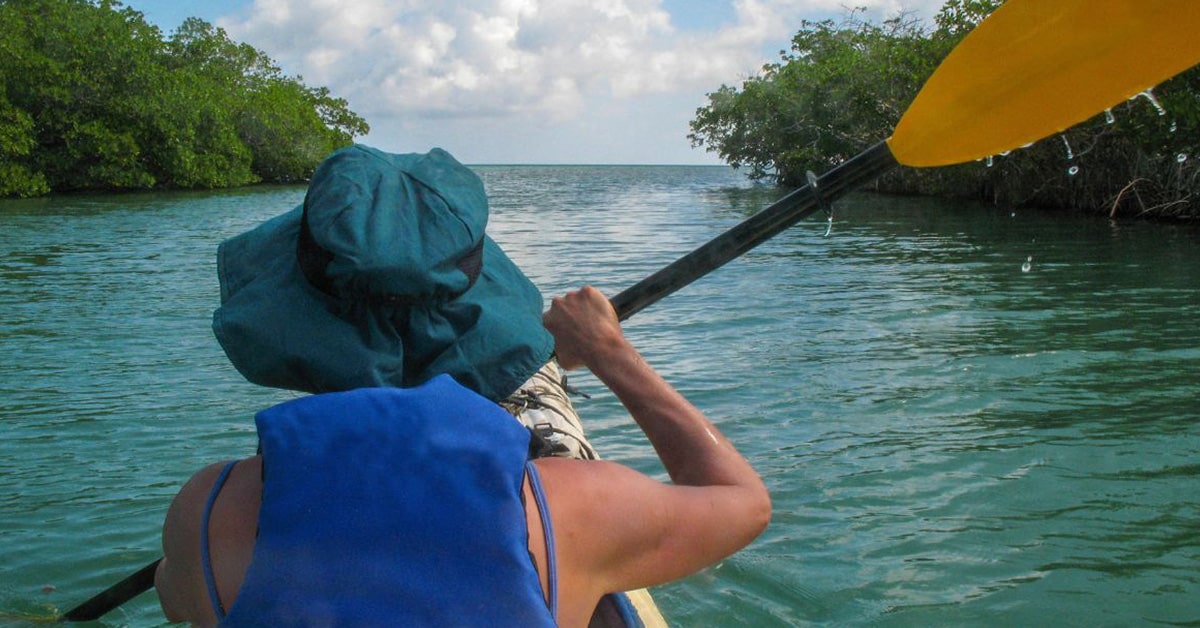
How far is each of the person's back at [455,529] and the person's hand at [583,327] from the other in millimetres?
371

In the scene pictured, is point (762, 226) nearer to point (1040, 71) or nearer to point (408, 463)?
point (1040, 71)

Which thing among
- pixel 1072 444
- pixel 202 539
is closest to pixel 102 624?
pixel 202 539

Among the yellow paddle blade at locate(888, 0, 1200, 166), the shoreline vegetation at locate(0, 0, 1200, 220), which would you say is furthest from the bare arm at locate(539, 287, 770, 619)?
the shoreline vegetation at locate(0, 0, 1200, 220)

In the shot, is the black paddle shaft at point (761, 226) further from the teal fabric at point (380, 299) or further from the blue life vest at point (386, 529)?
the blue life vest at point (386, 529)

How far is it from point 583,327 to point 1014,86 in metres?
1.28

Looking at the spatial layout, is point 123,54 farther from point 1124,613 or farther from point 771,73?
point 1124,613

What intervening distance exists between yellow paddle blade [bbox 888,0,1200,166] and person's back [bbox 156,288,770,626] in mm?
1338

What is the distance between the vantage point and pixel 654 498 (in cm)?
145

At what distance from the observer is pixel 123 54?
37.8 meters

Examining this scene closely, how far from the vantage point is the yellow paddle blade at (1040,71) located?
7.42ft

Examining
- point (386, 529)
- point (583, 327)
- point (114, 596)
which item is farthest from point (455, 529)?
point (114, 596)

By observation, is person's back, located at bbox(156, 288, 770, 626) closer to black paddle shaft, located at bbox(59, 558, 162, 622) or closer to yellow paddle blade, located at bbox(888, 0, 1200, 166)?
yellow paddle blade, located at bbox(888, 0, 1200, 166)

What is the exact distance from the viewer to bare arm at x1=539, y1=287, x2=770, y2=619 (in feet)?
4.58

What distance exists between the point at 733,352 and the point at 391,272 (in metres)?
6.35
